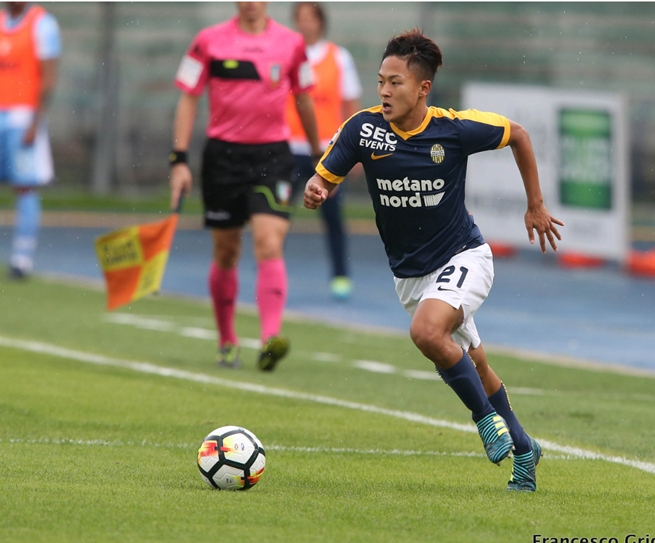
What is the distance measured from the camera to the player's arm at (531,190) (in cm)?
578

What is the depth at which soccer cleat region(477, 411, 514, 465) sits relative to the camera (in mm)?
5297

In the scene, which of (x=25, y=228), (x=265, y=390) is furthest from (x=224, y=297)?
(x=25, y=228)

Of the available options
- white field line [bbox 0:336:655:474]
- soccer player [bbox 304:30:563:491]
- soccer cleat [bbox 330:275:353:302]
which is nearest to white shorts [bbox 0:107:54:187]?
soccer cleat [bbox 330:275:353:302]

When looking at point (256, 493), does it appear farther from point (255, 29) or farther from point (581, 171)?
point (581, 171)

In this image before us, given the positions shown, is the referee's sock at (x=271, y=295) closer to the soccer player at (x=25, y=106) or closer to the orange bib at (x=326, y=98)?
the orange bib at (x=326, y=98)

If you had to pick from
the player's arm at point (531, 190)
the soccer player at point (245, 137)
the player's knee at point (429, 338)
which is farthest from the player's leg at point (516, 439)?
the soccer player at point (245, 137)

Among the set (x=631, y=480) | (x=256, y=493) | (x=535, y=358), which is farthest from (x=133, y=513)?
(x=535, y=358)

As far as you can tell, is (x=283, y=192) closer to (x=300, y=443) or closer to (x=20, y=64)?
(x=300, y=443)

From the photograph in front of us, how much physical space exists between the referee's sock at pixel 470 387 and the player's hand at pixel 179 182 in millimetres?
3993

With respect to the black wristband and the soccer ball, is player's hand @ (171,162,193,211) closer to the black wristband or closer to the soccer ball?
the black wristband

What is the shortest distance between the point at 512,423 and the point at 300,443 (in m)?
1.19

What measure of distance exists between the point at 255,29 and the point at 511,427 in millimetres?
4437

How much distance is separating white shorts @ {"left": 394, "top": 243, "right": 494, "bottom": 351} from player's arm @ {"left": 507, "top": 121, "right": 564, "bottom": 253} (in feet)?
0.79

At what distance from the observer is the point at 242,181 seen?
909cm
